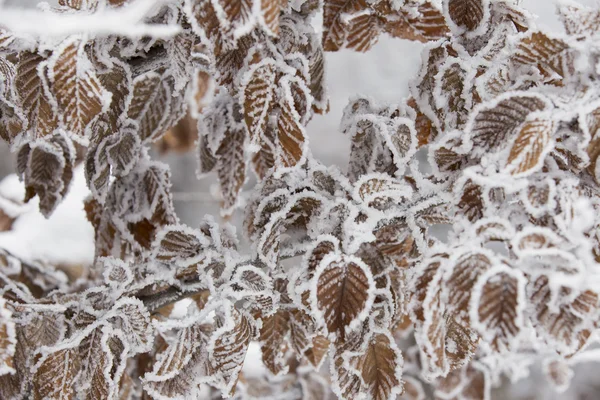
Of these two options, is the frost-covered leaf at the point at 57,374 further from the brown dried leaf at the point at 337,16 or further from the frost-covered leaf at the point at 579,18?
the frost-covered leaf at the point at 579,18

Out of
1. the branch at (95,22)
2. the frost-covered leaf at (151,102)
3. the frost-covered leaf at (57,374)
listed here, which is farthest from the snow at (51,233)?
the branch at (95,22)

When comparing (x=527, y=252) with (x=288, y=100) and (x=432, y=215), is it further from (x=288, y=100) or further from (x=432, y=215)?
(x=288, y=100)

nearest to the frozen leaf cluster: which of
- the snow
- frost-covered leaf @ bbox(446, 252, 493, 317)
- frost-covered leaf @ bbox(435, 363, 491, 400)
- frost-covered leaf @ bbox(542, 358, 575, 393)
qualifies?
frost-covered leaf @ bbox(446, 252, 493, 317)

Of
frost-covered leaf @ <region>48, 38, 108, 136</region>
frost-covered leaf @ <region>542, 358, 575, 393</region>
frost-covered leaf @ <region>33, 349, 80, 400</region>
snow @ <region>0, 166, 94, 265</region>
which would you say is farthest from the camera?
frost-covered leaf @ <region>542, 358, 575, 393</region>

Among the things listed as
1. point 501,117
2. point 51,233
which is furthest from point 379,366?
point 51,233

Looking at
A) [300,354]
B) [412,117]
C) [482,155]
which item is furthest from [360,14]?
[300,354]

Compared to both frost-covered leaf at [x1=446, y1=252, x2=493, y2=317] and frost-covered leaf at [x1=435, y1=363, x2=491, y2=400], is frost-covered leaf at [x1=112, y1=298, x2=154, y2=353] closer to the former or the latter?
frost-covered leaf at [x1=446, y1=252, x2=493, y2=317]

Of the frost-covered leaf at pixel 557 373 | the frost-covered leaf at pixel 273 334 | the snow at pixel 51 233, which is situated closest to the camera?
the frost-covered leaf at pixel 273 334

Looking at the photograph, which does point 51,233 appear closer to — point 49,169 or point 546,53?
point 49,169

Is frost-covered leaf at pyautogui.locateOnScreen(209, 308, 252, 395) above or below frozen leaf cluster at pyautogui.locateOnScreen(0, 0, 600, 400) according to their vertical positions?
below
